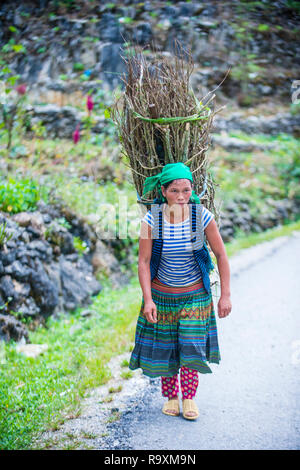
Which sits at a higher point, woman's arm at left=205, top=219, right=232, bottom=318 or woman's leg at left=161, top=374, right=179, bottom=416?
woman's arm at left=205, top=219, right=232, bottom=318

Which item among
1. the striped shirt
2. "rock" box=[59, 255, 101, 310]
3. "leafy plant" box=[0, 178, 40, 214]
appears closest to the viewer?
the striped shirt

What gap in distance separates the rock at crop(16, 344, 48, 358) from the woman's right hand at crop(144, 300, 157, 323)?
162 cm

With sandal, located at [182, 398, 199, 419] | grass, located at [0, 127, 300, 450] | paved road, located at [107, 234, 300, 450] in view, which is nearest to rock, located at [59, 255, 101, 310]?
grass, located at [0, 127, 300, 450]

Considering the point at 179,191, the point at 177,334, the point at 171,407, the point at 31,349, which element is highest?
the point at 179,191

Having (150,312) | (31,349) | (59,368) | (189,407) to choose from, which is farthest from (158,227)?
(31,349)

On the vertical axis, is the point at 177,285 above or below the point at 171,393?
above

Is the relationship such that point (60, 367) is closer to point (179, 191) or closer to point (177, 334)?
point (177, 334)

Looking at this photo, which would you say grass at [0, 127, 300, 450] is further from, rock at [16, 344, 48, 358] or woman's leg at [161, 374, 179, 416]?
woman's leg at [161, 374, 179, 416]

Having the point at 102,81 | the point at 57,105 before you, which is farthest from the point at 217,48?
the point at 57,105

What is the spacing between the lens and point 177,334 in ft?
8.25

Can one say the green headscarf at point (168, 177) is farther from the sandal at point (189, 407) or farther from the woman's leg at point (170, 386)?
the sandal at point (189, 407)

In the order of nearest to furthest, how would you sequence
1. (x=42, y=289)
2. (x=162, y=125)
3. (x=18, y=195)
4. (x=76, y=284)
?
(x=162, y=125) → (x=42, y=289) → (x=18, y=195) → (x=76, y=284)

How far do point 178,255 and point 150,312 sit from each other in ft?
1.24

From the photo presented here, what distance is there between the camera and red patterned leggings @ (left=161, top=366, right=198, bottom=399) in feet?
8.43
